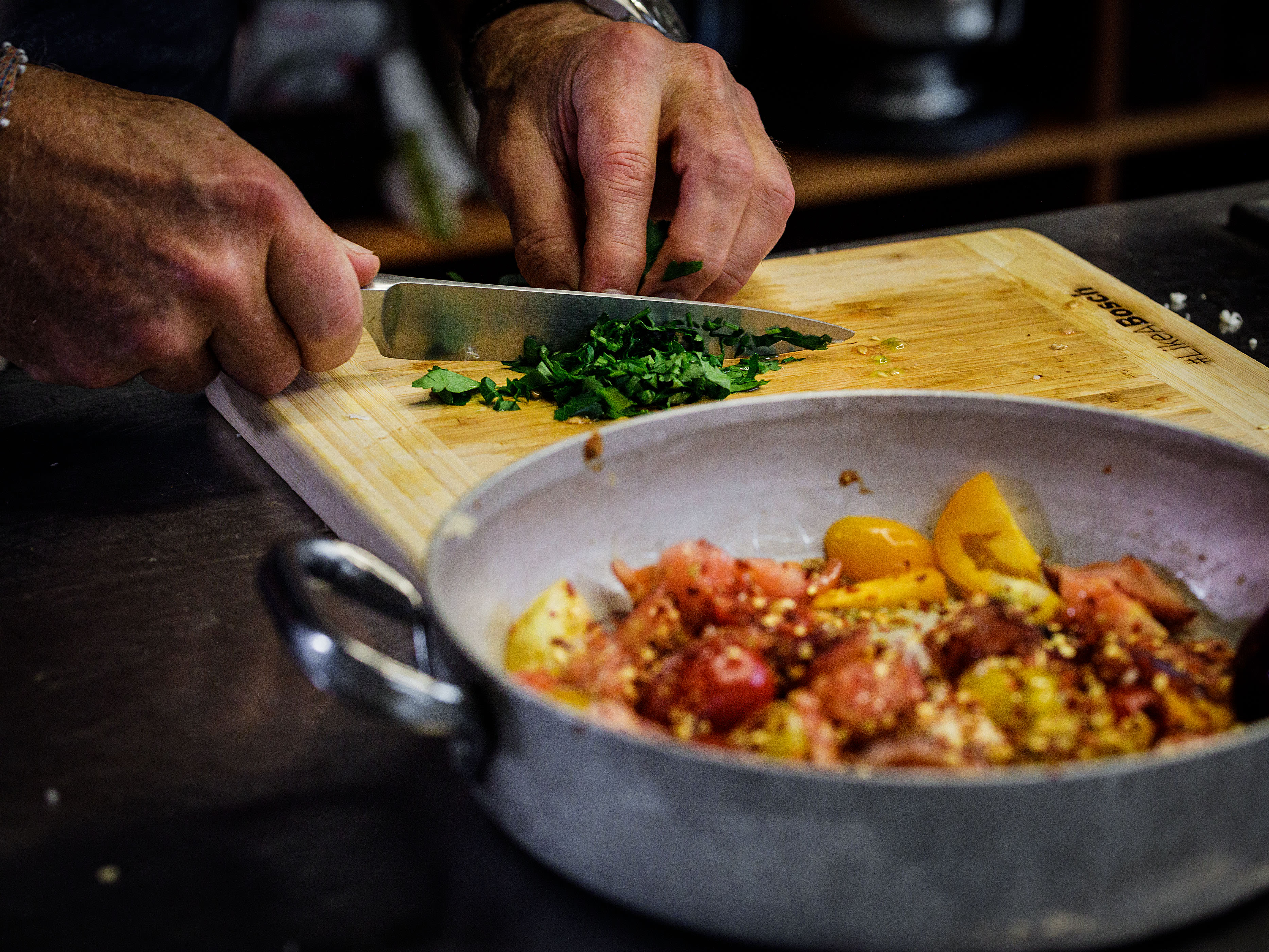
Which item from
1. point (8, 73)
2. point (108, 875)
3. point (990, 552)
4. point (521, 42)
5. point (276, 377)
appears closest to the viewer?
point (108, 875)

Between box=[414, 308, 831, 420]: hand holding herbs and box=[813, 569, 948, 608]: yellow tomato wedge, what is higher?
box=[414, 308, 831, 420]: hand holding herbs

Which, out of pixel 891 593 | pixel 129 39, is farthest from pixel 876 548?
pixel 129 39

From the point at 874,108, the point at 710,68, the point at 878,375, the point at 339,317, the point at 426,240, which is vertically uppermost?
the point at 710,68

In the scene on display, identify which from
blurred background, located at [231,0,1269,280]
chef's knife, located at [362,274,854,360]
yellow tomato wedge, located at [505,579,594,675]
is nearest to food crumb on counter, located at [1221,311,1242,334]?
chef's knife, located at [362,274,854,360]

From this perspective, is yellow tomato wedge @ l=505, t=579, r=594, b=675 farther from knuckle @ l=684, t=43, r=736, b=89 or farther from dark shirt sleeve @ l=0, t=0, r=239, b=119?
dark shirt sleeve @ l=0, t=0, r=239, b=119

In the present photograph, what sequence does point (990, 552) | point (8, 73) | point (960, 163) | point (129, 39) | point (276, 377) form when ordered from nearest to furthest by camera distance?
1. point (990, 552)
2. point (8, 73)
3. point (276, 377)
4. point (129, 39)
5. point (960, 163)

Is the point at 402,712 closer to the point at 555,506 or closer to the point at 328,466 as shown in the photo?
the point at 555,506

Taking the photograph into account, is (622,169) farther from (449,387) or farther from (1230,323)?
(1230,323)

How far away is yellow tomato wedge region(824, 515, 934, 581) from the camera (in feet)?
3.02

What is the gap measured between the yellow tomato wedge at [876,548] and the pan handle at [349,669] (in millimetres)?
390

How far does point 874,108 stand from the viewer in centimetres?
304

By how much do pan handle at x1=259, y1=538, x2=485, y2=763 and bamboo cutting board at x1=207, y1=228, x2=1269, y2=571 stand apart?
0.30 meters

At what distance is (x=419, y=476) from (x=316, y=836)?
415 millimetres

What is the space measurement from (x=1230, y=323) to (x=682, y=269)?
66cm
